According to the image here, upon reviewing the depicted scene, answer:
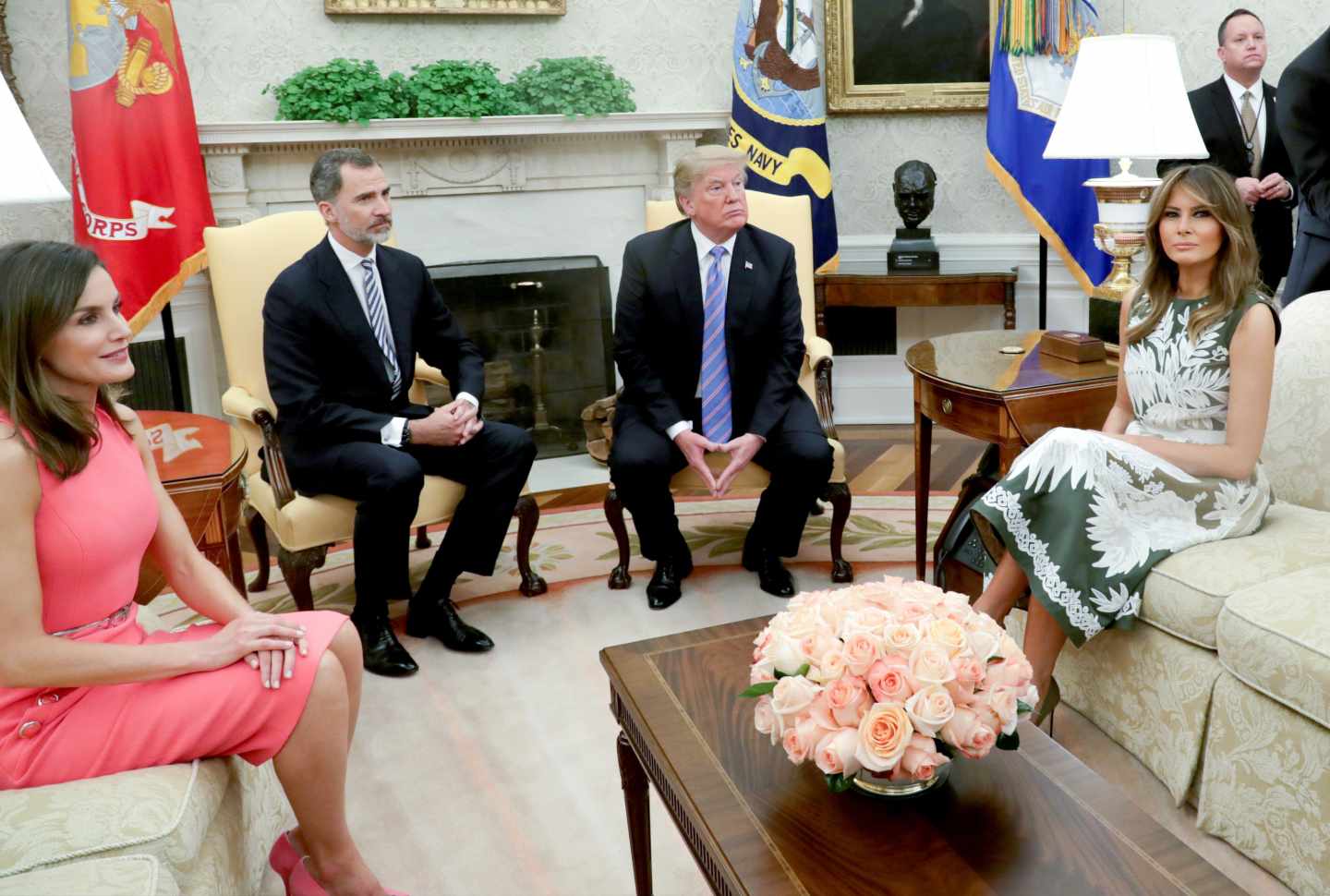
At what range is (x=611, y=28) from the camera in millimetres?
5168

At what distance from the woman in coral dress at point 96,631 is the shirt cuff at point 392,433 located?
1270 millimetres

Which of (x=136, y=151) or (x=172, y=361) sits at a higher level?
(x=136, y=151)

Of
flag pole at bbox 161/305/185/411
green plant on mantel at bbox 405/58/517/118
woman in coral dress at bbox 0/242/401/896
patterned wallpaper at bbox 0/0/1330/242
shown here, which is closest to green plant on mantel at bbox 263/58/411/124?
green plant on mantel at bbox 405/58/517/118

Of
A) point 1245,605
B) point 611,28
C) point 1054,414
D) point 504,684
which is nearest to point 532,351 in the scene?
point 611,28

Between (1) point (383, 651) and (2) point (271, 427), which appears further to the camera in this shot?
(2) point (271, 427)

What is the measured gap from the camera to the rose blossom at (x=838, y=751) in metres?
1.42

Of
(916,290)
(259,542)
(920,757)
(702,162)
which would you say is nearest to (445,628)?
(259,542)

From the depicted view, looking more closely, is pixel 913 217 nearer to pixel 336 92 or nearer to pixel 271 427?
pixel 336 92

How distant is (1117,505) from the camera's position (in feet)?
7.90

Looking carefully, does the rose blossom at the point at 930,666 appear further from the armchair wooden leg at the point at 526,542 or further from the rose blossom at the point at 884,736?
the armchair wooden leg at the point at 526,542

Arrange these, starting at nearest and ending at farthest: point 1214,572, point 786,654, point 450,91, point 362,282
A: point 786,654 → point 1214,572 → point 362,282 → point 450,91

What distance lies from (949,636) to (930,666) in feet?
0.18

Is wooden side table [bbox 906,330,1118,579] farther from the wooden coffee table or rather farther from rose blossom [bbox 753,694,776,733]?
rose blossom [bbox 753,694,776,733]

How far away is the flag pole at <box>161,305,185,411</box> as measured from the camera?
4.32 m
